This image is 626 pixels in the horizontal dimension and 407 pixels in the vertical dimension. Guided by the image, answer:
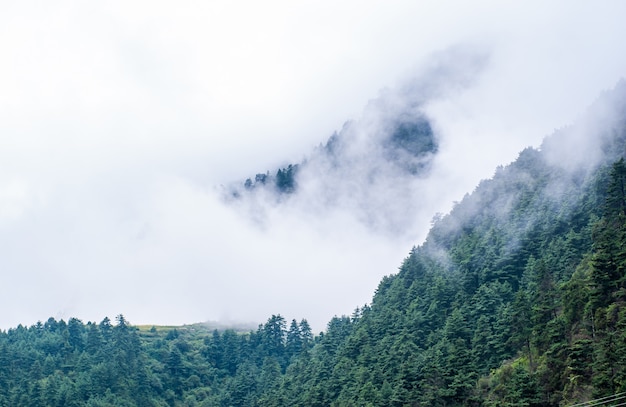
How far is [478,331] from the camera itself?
245ft

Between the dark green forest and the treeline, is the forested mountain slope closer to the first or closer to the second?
the dark green forest

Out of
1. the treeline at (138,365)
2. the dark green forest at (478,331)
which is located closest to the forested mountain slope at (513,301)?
the dark green forest at (478,331)

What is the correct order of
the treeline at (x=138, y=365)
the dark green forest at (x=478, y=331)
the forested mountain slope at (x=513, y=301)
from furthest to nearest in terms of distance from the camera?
the treeline at (x=138, y=365), the dark green forest at (x=478, y=331), the forested mountain slope at (x=513, y=301)

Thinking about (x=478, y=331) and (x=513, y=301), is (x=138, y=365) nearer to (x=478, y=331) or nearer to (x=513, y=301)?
(x=478, y=331)

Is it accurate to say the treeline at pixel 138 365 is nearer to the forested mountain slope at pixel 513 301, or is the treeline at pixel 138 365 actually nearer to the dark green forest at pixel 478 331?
the dark green forest at pixel 478 331

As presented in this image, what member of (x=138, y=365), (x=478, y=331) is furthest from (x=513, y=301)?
(x=138, y=365)

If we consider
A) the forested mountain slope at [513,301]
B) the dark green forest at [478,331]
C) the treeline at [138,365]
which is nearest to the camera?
the forested mountain slope at [513,301]

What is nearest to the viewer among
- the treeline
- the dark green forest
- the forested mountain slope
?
the forested mountain slope

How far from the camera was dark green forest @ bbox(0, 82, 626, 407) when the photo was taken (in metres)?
56.1

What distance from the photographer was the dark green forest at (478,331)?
56.1 m

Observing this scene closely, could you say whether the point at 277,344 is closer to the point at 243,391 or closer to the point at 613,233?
the point at 243,391

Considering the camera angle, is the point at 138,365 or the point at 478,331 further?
the point at 138,365

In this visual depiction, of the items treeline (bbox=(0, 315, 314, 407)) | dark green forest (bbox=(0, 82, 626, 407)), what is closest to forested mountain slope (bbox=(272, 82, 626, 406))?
dark green forest (bbox=(0, 82, 626, 407))

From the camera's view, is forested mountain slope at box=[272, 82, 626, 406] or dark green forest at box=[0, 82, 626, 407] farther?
dark green forest at box=[0, 82, 626, 407]
